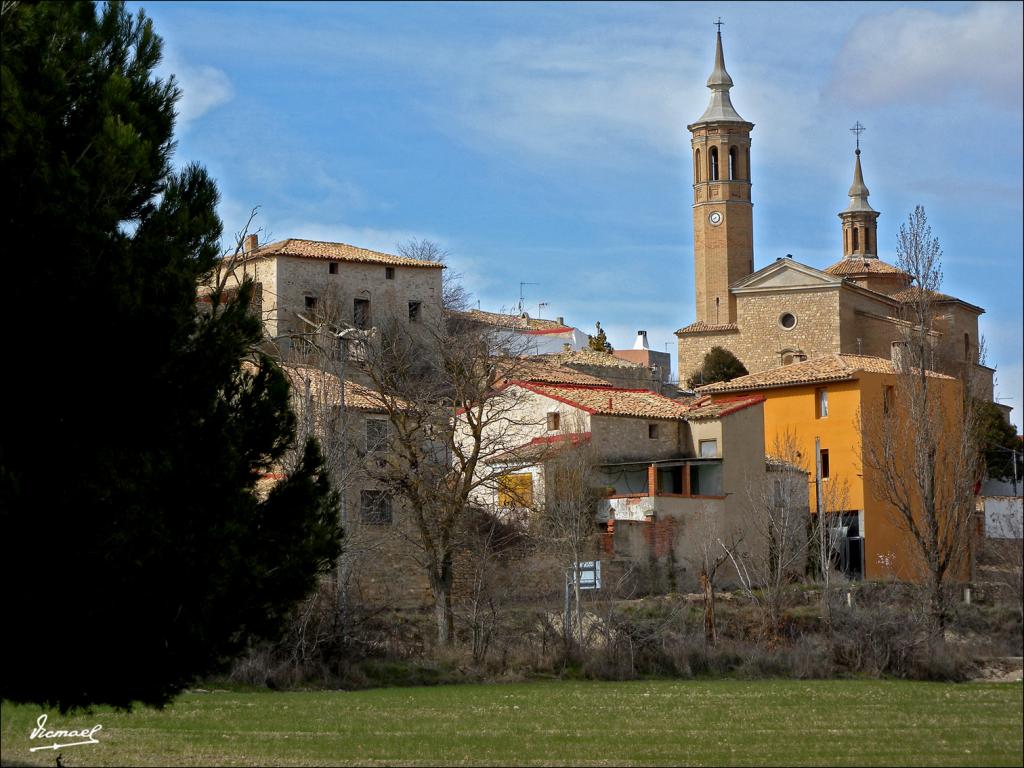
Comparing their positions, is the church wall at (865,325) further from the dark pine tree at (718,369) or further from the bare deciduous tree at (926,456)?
the bare deciduous tree at (926,456)

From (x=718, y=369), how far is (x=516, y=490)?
32.4 metres

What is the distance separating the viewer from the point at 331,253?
49.7 meters

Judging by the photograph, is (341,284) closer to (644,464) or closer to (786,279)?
(644,464)

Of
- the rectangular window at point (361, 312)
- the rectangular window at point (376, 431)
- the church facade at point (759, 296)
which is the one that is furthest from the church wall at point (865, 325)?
the rectangular window at point (376, 431)

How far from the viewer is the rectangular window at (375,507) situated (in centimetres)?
3197

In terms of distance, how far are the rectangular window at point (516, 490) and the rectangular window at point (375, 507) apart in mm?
2564

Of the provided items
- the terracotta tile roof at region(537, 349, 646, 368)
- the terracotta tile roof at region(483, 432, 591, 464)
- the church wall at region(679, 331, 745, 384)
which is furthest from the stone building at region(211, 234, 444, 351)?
the church wall at region(679, 331, 745, 384)

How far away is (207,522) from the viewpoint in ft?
35.1

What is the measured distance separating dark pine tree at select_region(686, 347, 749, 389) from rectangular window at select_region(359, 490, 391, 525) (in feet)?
114

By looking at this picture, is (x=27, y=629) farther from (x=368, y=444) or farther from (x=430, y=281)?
(x=430, y=281)

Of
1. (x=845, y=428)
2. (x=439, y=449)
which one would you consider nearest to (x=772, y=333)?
(x=845, y=428)

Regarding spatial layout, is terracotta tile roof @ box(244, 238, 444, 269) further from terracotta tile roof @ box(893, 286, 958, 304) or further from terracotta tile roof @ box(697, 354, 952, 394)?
terracotta tile roof @ box(893, 286, 958, 304)

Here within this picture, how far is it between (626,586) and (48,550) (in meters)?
24.8

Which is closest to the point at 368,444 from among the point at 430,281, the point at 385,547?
the point at 385,547
